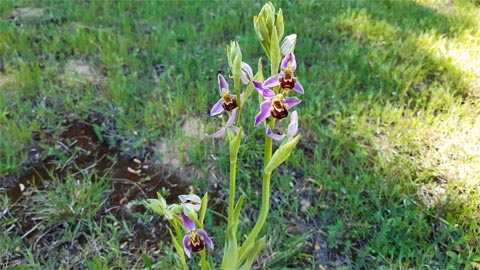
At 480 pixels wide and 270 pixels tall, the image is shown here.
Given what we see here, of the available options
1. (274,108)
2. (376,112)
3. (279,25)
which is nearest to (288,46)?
(279,25)

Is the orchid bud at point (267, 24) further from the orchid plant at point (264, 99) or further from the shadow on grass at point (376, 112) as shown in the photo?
the shadow on grass at point (376, 112)

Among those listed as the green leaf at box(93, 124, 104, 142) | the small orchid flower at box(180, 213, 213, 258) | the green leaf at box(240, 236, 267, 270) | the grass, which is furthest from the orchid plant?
the green leaf at box(93, 124, 104, 142)

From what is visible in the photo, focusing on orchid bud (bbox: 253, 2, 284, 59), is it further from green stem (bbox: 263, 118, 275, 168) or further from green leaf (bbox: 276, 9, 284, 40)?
green stem (bbox: 263, 118, 275, 168)

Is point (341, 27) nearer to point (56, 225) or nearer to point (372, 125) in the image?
point (372, 125)

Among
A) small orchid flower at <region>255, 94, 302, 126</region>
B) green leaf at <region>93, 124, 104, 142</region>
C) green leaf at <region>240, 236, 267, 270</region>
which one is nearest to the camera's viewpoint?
small orchid flower at <region>255, 94, 302, 126</region>

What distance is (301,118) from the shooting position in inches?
98.7

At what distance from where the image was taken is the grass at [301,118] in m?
1.88

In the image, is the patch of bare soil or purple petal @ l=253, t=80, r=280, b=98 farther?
the patch of bare soil

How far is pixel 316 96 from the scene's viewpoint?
2.66m

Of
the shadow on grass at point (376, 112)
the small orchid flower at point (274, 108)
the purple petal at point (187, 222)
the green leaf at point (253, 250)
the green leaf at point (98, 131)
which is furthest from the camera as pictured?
the green leaf at point (98, 131)

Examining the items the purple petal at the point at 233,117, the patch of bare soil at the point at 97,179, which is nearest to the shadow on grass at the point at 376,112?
the patch of bare soil at the point at 97,179

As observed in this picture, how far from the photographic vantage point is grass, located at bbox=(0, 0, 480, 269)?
1885 mm

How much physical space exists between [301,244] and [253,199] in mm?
326

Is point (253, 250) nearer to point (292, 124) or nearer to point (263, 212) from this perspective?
point (263, 212)
